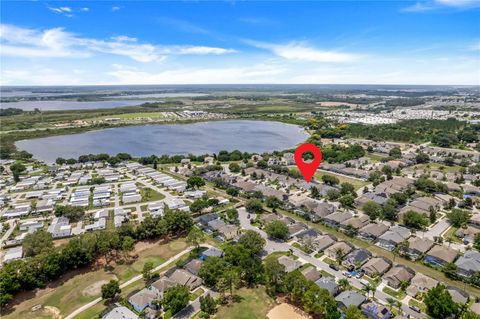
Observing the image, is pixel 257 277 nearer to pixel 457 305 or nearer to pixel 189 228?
pixel 189 228

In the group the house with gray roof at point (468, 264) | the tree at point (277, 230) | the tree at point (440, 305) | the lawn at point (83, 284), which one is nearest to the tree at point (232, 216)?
the tree at point (277, 230)

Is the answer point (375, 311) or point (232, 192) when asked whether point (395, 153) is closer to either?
point (232, 192)

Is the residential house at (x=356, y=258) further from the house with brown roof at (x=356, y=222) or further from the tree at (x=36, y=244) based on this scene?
the tree at (x=36, y=244)

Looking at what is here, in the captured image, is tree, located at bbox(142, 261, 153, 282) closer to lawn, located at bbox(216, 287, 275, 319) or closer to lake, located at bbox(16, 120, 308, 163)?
lawn, located at bbox(216, 287, 275, 319)

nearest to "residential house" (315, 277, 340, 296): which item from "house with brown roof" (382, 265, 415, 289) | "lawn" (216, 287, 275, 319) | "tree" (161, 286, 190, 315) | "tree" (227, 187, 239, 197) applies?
"lawn" (216, 287, 275, 319)

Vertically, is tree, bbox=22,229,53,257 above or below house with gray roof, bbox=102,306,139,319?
above
